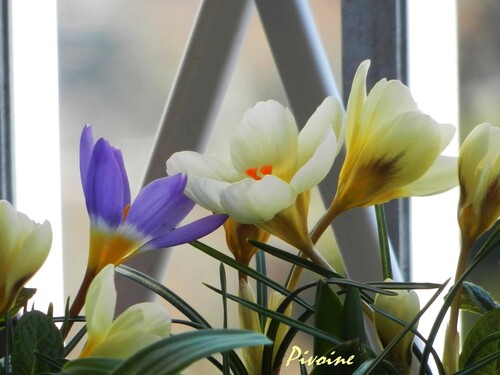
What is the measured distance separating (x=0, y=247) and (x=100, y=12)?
3.14ft

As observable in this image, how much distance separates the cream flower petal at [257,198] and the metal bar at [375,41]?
664mm

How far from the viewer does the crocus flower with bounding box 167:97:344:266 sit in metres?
0.18

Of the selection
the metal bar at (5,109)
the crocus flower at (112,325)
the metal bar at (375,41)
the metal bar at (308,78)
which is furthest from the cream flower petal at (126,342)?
the metal bar at (5,109)

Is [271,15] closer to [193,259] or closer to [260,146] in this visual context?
[260,146]

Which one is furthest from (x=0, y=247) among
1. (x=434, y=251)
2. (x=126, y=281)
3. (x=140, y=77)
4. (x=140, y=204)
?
(x=140, y=77)

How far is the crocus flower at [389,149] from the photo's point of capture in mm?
196

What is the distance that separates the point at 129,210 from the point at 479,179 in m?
0.10

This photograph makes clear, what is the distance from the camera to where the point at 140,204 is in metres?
0.20

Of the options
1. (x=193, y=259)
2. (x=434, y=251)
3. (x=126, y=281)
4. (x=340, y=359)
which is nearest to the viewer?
(x=340, y=359)

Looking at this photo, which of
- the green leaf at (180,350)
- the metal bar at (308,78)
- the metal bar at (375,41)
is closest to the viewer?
the green leaf at (180,350)

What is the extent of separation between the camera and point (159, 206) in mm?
196

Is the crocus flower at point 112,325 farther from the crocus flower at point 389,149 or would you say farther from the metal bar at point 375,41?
the metal bar at point 375,41

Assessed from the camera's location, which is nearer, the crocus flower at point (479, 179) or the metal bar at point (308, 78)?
the crocus flower at point (479, 179)

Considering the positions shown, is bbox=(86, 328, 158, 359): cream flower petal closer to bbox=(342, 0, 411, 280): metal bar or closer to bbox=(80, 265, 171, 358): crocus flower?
bbox=(80, 265, 171, 358): crocus flower
